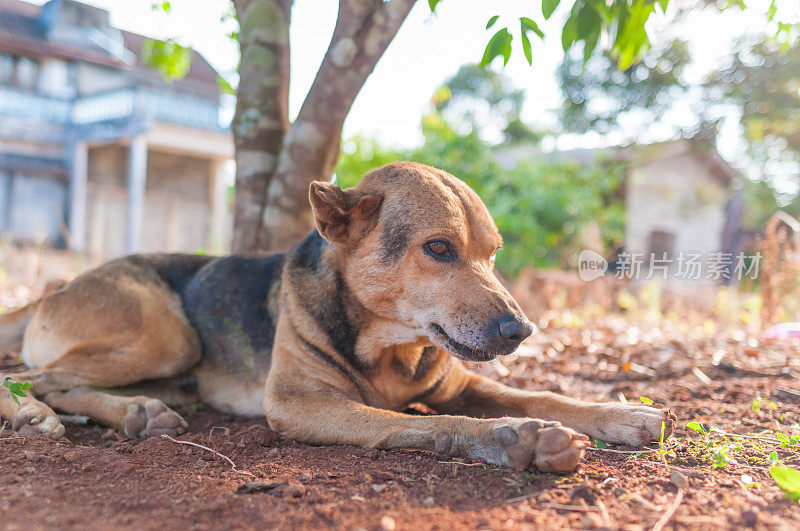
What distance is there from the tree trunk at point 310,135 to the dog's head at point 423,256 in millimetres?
1691

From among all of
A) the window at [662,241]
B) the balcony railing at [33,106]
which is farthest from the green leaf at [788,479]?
the balcony railing at [33,106]

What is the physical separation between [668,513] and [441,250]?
1520 millimetres

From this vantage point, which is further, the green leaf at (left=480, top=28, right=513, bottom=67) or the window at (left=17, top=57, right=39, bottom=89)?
the window at (left=17, top=57, right=39, bottom=89)

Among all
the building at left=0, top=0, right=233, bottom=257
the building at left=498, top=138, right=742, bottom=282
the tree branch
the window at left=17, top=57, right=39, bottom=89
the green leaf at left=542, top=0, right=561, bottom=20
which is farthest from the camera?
the window at left=17, top=57, right=39, bottom=89

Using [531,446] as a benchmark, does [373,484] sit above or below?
below

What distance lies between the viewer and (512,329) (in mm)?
2621

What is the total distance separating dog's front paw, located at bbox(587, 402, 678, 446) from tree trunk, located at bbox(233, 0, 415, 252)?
3050mm

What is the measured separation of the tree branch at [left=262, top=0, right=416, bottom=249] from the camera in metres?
4.57

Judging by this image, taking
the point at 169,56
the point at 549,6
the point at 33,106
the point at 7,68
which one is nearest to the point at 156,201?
the point at 33,106

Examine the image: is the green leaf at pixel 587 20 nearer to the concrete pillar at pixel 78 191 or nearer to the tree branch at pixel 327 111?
the tree branch at pixel 327 111

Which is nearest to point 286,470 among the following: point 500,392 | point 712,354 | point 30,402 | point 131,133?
point 500,392

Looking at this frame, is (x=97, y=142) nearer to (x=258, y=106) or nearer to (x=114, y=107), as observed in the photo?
(x=114, y=107)

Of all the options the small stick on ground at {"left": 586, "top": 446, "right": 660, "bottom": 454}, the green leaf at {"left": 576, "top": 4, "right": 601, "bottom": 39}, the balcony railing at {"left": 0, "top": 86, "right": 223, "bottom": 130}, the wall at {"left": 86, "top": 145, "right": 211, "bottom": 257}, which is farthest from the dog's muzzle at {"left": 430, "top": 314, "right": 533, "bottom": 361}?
the wall at {"left": 86, "top": 145, "right": 211, "bottom": 257}

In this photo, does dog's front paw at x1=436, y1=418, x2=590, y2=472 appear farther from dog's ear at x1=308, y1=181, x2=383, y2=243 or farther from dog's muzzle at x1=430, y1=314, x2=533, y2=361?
dog's ear at x1=308, y1=181, x2=383, y2=243
